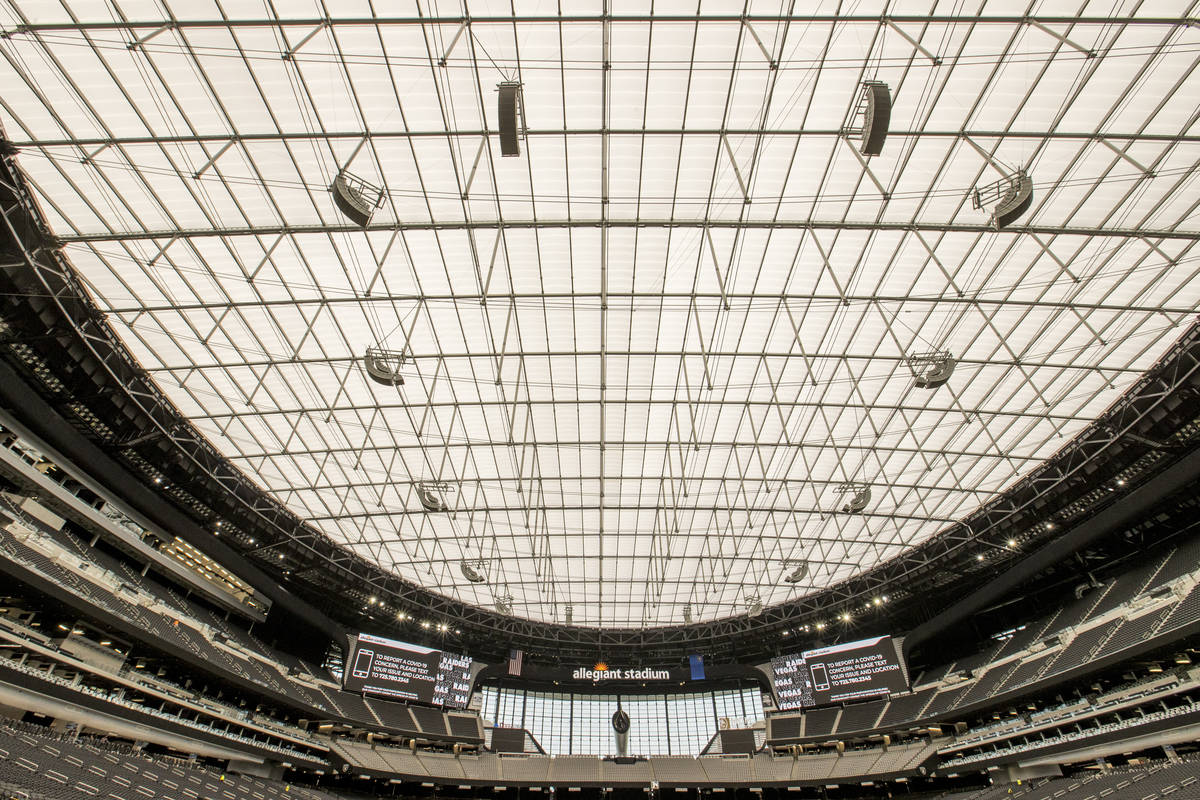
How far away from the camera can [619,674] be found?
43.2 m

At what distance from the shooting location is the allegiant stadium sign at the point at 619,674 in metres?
43.1

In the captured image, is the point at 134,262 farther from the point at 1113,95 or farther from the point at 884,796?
the point at 884,796

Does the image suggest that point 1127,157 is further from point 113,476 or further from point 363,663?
point 363,663

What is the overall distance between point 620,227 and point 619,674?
3442 cm

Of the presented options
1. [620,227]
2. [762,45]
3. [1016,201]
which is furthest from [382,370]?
[1016,201]

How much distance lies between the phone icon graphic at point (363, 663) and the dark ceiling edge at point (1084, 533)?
115ft

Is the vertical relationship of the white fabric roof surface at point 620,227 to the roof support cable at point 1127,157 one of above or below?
above

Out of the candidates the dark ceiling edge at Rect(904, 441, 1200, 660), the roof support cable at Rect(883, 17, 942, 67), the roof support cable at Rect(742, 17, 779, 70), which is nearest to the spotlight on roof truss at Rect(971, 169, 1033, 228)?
the roof support cable at Rect(883, 17, 942, 67)

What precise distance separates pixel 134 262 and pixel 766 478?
26250 mm

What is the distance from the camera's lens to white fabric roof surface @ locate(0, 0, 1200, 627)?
14914mm

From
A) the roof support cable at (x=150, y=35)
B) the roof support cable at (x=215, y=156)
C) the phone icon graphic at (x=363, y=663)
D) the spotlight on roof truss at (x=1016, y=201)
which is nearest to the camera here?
the spotlight on roof truss at (x=1016, y=201)

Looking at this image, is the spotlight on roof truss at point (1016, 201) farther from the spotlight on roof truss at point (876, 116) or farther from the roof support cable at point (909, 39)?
the spotlight on roof truss at point (876, 116)

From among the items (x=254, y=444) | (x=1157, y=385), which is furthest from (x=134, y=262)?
(x=1157, y=385)

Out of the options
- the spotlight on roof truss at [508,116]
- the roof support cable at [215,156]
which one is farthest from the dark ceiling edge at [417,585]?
the spotlight on roof truss at [508,116]
